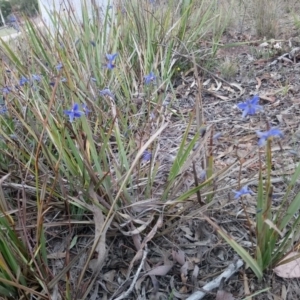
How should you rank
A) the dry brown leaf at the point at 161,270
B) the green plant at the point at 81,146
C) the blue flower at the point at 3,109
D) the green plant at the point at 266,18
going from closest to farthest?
the green plant at the point at 81,146, the dry brown leaf at the point at 161,270, the blue flower at the point at 3,109, the green plant at the point at 266,18

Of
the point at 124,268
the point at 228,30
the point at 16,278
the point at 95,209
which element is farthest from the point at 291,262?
the point at 228,30

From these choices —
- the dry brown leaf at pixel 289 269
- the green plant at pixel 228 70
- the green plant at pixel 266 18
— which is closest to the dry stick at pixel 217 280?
the dry brown leaf at pixel 289 269

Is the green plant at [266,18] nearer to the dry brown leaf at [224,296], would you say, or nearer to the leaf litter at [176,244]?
the leaf litter at [176,244]

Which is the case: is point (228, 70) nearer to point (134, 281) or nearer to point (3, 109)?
point (3, 109)

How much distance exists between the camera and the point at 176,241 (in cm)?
138

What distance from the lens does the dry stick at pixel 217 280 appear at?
46.2 inches

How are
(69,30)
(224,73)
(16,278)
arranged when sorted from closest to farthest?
(16,278)
(69,30)
(224,73)

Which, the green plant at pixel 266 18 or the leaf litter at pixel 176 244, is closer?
the leaf litter at pixel 176 244

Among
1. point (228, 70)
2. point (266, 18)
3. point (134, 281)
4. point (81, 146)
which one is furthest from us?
point (266, 18)

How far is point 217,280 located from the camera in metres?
1.21

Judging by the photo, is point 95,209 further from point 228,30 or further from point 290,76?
point 228,30

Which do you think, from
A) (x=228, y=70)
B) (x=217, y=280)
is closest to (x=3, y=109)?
(x=217, y=280)

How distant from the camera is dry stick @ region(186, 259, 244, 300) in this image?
3.85 ft

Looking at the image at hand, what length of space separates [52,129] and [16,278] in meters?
0.57
